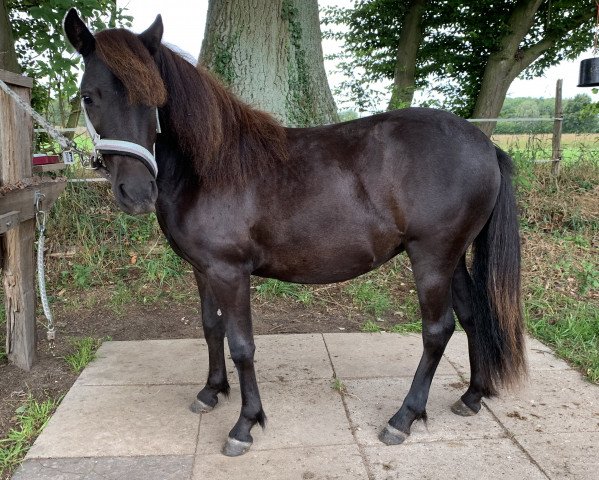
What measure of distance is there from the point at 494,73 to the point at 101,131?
10.1m

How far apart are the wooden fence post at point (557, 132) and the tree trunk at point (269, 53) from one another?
11.5ft

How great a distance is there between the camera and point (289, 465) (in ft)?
7.59

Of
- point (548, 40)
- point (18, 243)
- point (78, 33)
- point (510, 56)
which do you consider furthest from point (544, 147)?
point (18, 243)

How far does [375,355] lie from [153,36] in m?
2.65

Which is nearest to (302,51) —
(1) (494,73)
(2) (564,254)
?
(2) (564,254)

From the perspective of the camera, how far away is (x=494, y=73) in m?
10.2

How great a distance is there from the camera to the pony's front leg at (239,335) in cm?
238

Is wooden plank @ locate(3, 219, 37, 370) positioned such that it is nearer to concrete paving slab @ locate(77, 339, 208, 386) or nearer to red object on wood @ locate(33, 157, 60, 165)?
concrete paving slab @ locate(77, 339, 208, 386)

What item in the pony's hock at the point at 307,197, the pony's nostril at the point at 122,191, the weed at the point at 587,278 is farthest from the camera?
the weed at the point at 587,278

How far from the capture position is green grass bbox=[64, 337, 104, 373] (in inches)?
133

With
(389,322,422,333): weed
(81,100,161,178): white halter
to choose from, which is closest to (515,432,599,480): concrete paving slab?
(389,322,422,333): weed

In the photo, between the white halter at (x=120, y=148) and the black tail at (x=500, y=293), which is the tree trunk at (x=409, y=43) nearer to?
the black tail at (x=500, y=293)

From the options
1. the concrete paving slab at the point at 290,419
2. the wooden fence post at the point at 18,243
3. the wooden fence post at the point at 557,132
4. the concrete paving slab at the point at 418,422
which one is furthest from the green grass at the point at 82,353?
the wooden fence post at the point at 557,132

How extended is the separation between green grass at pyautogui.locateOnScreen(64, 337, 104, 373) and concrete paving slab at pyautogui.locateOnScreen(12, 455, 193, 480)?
109cm
